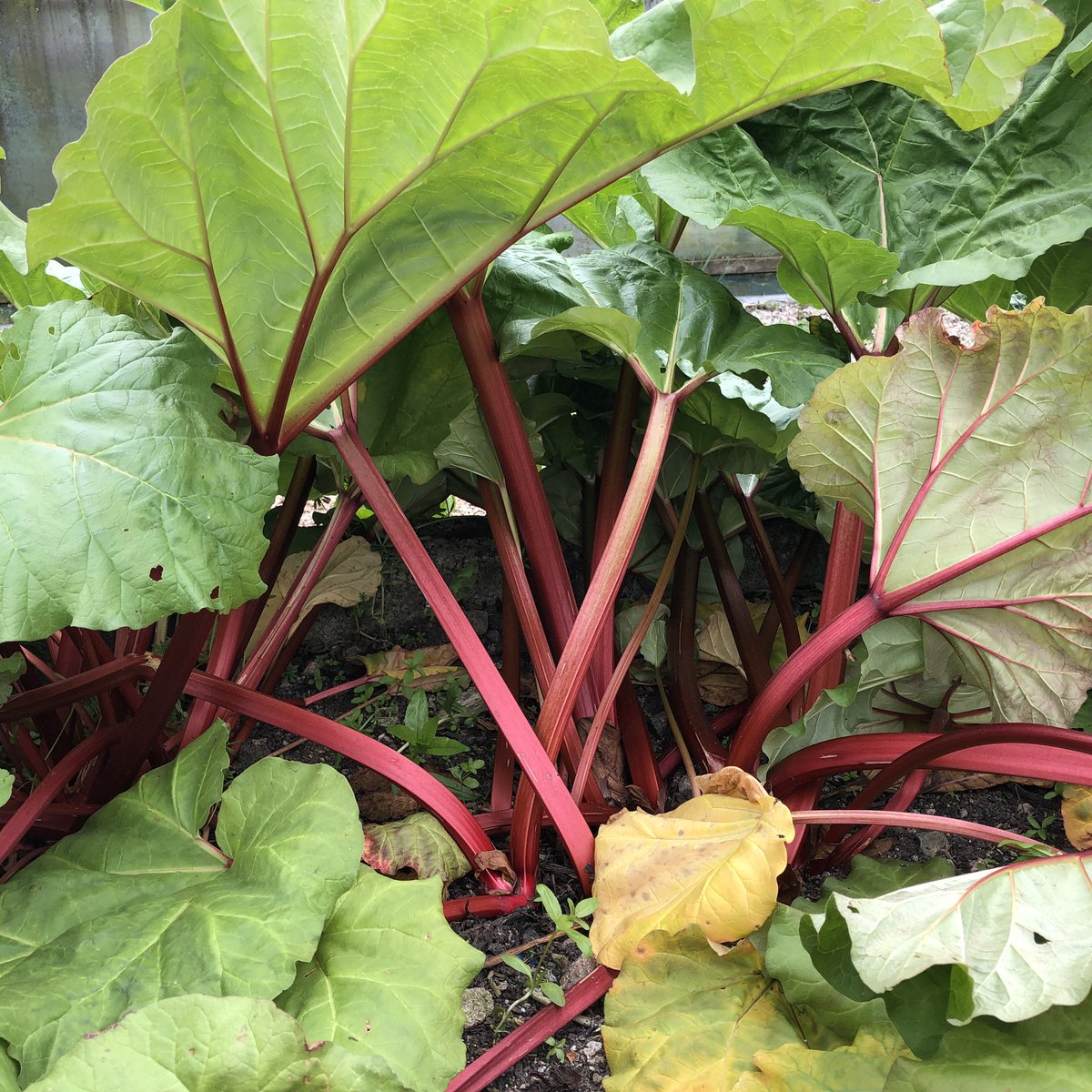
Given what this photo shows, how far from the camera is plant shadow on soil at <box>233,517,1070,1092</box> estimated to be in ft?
2.76

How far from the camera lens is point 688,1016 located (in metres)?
0.78

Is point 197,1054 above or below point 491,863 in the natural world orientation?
above

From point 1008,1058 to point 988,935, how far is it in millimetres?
87

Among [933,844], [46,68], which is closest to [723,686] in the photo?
[933,844]

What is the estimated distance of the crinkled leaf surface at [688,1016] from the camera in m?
0.75

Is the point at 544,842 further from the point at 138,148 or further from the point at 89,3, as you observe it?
the point at 89,3

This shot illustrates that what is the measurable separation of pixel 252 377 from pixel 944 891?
78cm

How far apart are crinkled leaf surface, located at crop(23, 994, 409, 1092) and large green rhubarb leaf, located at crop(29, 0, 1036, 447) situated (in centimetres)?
54

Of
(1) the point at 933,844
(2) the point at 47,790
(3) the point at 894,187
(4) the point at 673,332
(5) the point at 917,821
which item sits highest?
(3) the point at 894,187

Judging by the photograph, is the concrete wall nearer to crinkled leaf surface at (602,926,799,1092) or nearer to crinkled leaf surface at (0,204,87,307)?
crinkled leaf surface at (0,204,87,307)

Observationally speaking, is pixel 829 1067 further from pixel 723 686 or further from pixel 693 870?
pixel 723 686

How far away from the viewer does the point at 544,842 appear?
1.08 metres

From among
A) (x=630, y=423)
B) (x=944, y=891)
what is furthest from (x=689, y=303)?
(x=944, y=891)

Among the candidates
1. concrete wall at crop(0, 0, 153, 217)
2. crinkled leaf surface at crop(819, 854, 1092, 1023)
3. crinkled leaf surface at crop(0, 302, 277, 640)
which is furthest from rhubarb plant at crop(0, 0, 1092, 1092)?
concrete wall at crop(0, 0, 153, 217)
